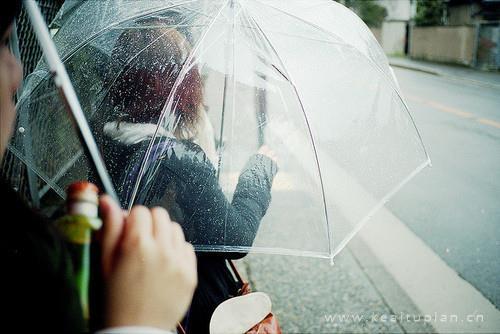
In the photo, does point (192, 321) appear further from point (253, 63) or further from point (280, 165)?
point (253, 63)

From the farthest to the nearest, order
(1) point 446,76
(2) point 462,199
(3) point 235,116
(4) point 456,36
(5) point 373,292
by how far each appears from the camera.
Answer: (4) point 456,36, (1) point 446,76, (2) point 462,199, (5) point 373,292, (3) point 235,116

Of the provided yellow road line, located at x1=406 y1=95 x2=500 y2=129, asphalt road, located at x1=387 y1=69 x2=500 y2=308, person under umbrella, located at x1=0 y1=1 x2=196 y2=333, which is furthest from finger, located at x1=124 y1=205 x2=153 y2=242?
yellow road line, located at x1=406 y1=95 x2=500 y2=129

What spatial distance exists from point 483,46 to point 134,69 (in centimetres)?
2096

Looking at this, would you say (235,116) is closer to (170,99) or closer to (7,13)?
(170,99)

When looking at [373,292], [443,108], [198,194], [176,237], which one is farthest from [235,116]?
[443,108]

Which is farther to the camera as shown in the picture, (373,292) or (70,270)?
(373,292)

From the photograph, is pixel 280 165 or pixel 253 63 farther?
pixel 280 165

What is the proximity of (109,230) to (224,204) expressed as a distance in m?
0.93

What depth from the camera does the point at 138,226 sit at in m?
0.79

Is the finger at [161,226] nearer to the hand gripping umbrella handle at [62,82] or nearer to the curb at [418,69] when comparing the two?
the hand gripping umbrella handle at [62,82]

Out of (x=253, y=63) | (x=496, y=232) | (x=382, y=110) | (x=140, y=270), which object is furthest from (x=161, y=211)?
(x=496, y=232)

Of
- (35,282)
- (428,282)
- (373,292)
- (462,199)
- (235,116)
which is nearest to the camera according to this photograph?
(35,282)

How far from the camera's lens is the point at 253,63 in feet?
5.59

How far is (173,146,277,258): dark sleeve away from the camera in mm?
1647
